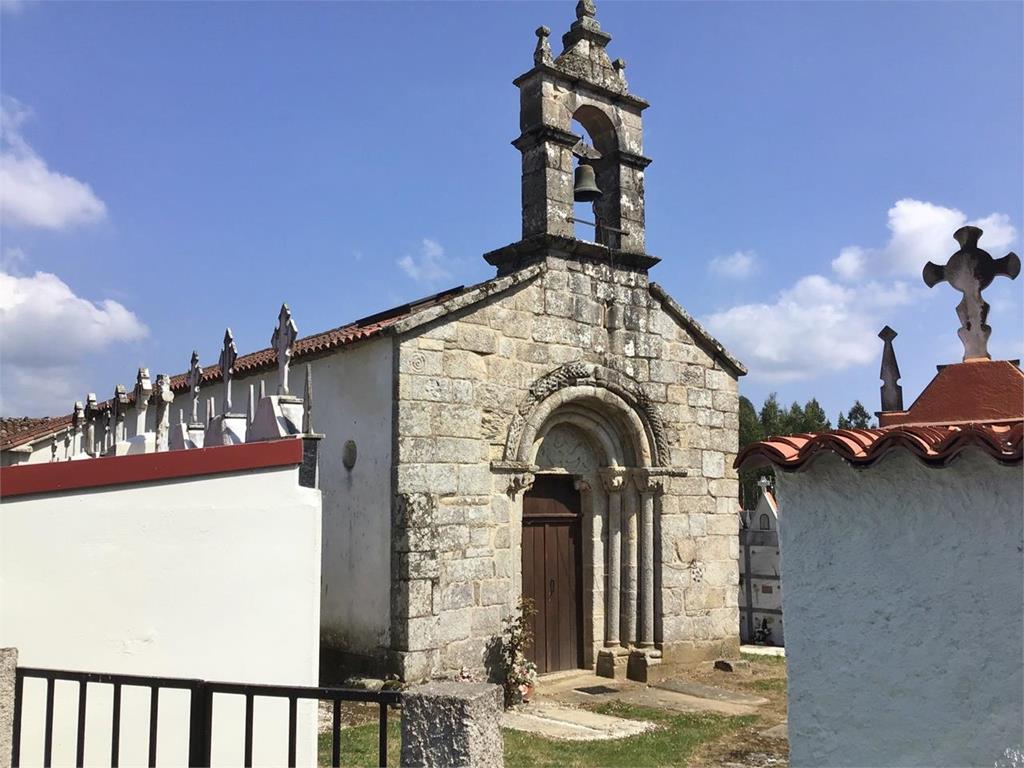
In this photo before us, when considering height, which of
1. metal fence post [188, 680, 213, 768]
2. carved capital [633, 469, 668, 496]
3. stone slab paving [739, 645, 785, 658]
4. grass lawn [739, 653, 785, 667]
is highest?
carved capital [633, 469, 668, 496]

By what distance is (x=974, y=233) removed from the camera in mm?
4219

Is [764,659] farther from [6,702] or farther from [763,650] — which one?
[6,702]

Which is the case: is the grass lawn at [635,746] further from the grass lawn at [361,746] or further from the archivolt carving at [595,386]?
the archivolt carving at [595,386]

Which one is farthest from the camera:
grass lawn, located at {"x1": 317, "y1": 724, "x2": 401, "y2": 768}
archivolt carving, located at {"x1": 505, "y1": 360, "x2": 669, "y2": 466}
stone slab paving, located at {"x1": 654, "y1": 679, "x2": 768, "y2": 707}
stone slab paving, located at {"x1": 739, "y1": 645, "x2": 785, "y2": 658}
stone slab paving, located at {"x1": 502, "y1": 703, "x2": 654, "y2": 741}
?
stone slab paving, located at {"x1": 739, "y1": 645, "x2": 785, "y2": 658}

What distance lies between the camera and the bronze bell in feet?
33.4

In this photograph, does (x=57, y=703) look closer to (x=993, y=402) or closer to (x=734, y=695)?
(x=993, y=402)

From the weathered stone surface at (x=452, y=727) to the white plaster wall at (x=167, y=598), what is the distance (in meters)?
1.55

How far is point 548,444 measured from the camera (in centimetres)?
1019

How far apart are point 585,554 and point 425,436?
9.21 ft

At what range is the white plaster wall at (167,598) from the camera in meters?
4.13

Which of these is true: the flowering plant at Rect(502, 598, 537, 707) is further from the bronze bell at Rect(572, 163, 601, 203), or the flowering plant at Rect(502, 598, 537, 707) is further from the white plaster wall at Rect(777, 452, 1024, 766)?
the white plaster wall at Rect(777, 452, 1024, 766)

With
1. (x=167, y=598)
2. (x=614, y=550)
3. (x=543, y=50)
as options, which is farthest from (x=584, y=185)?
(x=167, y=598)

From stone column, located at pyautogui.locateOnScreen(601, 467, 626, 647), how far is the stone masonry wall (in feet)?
1.65

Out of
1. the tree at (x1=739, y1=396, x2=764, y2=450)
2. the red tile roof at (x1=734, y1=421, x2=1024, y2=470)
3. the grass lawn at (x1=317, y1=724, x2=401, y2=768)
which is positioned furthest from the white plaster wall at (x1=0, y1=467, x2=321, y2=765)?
the tree at (x1=739, y1=396, x2=764, y2=450)
